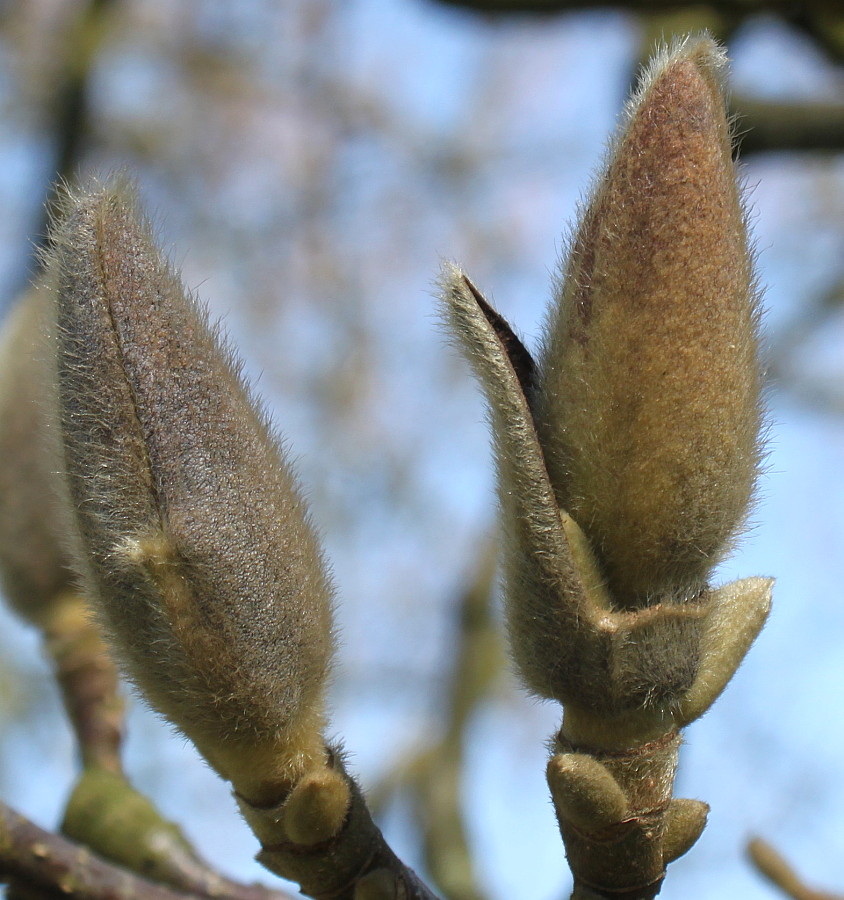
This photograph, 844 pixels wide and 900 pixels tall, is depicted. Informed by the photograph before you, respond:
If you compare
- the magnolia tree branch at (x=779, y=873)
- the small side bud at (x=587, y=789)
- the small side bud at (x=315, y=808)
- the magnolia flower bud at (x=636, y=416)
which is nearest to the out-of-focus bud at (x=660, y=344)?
the magnolia flower bud at (x=636, y=416)

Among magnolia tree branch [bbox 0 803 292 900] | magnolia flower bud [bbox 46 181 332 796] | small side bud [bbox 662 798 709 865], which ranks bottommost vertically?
magnolia tree branch [bbox 0 803 292 900]

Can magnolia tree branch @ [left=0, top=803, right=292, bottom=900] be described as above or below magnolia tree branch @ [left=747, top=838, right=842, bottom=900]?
below

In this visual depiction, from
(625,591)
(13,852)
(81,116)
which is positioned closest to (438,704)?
(81,116)

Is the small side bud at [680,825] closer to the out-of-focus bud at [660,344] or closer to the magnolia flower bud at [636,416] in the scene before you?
the magnolia flower bud at [636,416]

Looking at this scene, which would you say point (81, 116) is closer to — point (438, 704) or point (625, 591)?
point (438, 704)

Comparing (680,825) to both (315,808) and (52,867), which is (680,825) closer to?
(315,808)

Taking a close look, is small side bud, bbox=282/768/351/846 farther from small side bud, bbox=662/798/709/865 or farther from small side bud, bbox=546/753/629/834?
small side bud, bbox=662/798/709/865

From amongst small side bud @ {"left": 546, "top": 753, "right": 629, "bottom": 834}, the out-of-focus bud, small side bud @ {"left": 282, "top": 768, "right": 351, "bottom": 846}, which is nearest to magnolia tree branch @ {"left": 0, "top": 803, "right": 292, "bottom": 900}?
small side bud @ {"left": 282, "top": 768, "right": 351, "bottom": 846}
